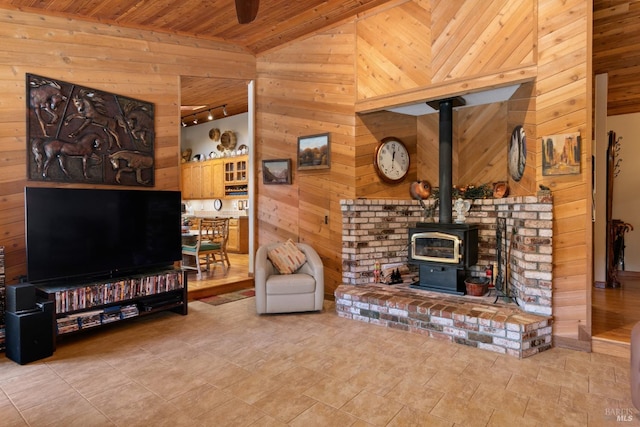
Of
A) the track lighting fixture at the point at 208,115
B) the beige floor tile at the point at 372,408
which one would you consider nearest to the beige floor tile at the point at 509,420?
the beige floor tile at the point at 372,408

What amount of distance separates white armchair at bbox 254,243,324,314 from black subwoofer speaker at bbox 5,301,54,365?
6.09ft

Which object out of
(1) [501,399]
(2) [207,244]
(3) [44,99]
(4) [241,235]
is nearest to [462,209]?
(1) [501,399]

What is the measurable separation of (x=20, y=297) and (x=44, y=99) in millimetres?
1999

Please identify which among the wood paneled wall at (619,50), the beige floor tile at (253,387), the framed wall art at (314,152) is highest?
the wood paneled wall at (619,50)

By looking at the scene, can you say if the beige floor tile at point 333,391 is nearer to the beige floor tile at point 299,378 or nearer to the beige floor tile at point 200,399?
the beige floor tile at point 299,378

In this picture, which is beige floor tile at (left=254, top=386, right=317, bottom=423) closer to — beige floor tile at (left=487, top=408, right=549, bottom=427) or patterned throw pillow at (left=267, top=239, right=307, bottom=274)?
beige floor tile at (left=487, top=408, right=549, bottom=427)

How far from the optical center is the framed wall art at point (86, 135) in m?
3.65

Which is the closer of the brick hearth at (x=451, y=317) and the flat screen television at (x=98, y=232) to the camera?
the brick hearth at (x=451, y=317)

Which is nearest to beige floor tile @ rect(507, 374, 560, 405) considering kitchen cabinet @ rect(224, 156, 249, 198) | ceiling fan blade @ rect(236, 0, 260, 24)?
ceiling fan blade @ rect(236, 0, 260, 24)

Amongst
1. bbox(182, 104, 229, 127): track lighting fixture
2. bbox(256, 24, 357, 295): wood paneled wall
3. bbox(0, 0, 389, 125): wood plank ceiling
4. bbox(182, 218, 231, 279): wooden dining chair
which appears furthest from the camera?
bbox(182, 104, 229, 127): track lighting fixture

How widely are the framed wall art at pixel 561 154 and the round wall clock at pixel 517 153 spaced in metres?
0.41

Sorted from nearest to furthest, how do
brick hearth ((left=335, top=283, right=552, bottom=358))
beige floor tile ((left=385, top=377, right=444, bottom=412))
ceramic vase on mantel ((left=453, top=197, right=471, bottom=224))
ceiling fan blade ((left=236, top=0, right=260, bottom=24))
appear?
beige floor tile ((left=385, top=377, right=444, bottom=412)), ceiling fan blade ((left=236, top=0, right=260, bottom=24)), brick hearth ((left=335, top=283, right=552, bottom=358)), ceramic vase on mantel ((left=453, top=197, right=471, bottom=224))

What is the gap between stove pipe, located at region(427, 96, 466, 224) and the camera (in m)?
4.09

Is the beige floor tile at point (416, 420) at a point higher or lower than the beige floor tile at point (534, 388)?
higher
